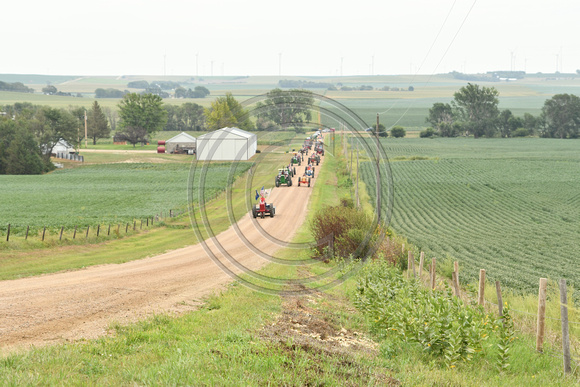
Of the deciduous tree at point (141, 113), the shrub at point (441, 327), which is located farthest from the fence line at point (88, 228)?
the deciduous tree at point (141, 113)

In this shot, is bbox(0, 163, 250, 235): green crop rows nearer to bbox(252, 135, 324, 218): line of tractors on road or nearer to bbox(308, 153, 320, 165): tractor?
bbox(252, 135, 324, 218): line of tractors on road

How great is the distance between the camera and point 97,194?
215ft

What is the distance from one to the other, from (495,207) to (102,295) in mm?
54248

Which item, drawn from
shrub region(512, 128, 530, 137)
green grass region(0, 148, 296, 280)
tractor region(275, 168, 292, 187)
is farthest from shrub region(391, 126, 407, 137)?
green grass region(0, 148, 296, 280)

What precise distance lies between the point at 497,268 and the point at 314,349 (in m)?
21.9

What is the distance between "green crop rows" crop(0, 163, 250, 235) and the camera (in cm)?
4616

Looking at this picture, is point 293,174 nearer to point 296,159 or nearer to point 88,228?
point 296,159

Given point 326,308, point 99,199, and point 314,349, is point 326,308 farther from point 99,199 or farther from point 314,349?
point 99,199

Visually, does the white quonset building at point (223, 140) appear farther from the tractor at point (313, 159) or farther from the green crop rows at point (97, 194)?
the tractor at point (313, 159)

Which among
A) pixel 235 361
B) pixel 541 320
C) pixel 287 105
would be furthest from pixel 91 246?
pixel 541 320

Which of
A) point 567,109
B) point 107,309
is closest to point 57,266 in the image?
point 107,309

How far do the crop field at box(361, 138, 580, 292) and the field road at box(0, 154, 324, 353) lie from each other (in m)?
13.2

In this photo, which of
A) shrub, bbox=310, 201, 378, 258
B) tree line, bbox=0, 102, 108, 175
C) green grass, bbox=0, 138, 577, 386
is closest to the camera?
green grass, bbox=0, 138, 577, 386

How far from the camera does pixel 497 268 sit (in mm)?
30766
